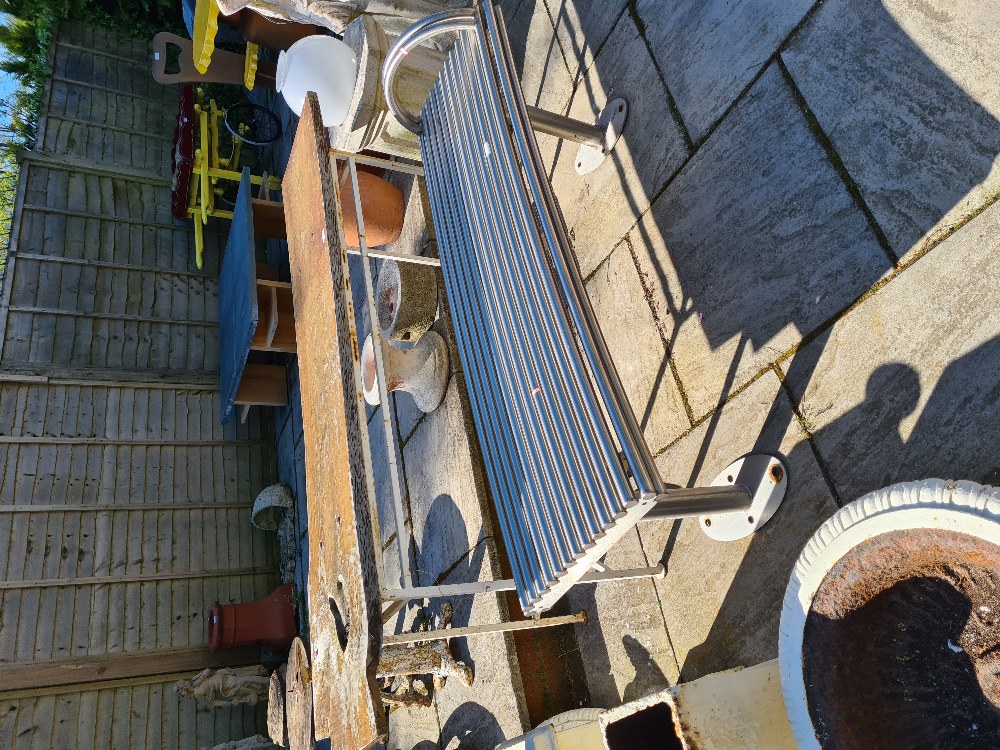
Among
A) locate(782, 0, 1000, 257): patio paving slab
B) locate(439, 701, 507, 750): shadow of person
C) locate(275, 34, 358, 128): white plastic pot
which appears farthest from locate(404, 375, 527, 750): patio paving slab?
locate(782, 0, 1000, 257): patio paving slab

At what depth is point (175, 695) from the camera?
6418mm

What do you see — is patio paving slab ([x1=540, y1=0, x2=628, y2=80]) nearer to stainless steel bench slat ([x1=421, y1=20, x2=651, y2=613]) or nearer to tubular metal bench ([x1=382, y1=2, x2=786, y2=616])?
tubular metal bench ([x1=382, y1=2, x2=786, y2=616])

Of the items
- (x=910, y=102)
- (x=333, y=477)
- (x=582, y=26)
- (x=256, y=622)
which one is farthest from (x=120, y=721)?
(x=910, y=102)

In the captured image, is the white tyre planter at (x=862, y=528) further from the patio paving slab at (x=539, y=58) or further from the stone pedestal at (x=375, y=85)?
the stone pedestal at (x=375, y=85)

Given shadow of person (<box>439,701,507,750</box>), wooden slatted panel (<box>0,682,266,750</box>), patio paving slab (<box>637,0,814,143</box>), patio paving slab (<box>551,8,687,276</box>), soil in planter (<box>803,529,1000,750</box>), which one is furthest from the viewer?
wooden slatted panel (<box>0,682,266,750</box>)

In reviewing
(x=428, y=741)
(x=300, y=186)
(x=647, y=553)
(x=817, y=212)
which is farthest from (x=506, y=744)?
(x=300, y=186)

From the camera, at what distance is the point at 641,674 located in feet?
9.77

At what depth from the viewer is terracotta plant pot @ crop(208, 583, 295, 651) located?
6.39m

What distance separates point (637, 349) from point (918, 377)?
49.5 inches

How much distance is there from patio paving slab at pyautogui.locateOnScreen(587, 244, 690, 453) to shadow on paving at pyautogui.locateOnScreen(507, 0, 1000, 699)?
6 centimetres

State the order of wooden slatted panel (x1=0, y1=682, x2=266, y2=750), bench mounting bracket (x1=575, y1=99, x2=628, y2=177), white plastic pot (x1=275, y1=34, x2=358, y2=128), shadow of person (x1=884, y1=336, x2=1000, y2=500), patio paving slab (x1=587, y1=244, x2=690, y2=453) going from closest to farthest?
shadow of person (x1=884, y1=336, x2=1000, y2=500), patio paving slab (x1=587, y1=244, x2=690, y2=453), bench mounting bracket (x1=575, y1=99, x2=628, y2=177), white plastic pot (x1=275, y1=34, x2=358, y2=128), wooden slatted panel (x1=0, y1=682, x2=266, y2=750)

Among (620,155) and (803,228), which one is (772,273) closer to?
(803,228)

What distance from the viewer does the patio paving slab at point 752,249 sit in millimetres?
2463

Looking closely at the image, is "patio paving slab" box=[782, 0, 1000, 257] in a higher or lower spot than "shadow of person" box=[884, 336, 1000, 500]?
higher
